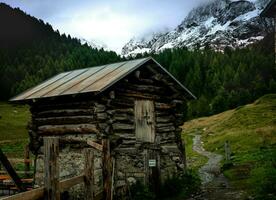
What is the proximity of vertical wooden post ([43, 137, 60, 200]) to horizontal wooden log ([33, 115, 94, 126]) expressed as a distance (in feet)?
26.7

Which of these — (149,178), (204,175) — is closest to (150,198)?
(149,178)

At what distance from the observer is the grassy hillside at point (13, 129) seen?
168 feet

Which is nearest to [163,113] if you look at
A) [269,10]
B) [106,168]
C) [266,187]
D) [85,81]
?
[85,81]

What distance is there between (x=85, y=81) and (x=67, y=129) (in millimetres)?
2217

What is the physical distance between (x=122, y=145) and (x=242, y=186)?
19.1ft

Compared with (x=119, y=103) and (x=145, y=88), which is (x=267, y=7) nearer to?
(x=145, y=88)

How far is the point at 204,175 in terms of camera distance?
2598cm

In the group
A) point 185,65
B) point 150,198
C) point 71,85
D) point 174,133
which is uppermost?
point 185,65

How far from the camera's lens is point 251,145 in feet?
131

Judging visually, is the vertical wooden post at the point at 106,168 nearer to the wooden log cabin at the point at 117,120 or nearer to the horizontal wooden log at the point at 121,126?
the wooden log cabin at the point at 117,120

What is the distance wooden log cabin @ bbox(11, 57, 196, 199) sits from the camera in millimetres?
17703

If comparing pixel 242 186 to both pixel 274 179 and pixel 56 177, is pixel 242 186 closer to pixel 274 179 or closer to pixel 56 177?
pixel 274 179

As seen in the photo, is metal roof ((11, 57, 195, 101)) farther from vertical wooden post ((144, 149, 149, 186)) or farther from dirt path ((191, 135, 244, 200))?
dirt path ((191, 135, 244, 200))

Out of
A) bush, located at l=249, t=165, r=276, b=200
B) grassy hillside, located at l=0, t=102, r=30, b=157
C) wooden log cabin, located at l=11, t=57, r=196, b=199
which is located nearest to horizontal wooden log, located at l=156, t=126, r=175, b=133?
wooden log cabin, located at l=11, t=57, r=196, b=199
